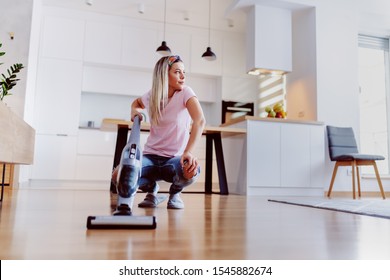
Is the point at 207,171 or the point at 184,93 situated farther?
the point at 207,171

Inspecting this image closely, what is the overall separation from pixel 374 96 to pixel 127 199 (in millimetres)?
5184

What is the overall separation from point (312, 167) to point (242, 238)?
3.34 meters

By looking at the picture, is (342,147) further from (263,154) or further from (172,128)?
(172,128)

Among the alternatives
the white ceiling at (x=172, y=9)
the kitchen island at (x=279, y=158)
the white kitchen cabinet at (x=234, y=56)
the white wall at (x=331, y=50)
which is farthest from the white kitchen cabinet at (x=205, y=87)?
the kitchen island at (x=279, y=158)

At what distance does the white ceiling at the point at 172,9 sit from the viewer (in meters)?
4.98

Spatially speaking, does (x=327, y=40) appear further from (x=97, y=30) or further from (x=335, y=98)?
(x=97, y=30)

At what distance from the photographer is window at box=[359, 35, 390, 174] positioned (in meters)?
5.18

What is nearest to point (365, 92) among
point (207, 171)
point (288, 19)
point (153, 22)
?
point (288, 19)

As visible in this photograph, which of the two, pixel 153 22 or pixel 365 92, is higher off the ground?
pixel 153 22

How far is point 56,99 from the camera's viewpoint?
16.5 ft

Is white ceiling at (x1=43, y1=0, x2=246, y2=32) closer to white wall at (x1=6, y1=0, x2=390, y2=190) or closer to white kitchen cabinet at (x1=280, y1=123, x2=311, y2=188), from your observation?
white wall at (x1=6, y1=0, x2=390, y2=190)

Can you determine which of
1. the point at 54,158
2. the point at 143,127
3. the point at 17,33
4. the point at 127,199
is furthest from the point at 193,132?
the point at 54,158

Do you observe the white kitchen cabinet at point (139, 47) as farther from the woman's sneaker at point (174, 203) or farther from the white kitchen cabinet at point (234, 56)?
the woman's sneaker at point (174, 203)

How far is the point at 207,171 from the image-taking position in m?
4.00
